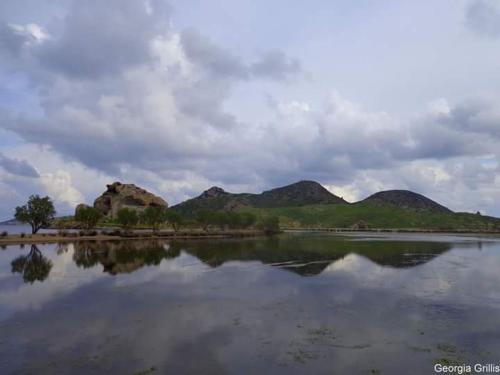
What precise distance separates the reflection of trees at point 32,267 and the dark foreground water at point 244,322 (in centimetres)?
59

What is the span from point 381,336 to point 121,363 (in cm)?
1802

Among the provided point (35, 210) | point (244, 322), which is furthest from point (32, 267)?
point (35, 210)

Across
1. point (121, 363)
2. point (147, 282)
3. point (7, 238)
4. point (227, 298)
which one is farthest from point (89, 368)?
point (7, 238)

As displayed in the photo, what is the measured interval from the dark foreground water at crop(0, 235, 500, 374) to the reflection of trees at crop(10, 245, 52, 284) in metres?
0.59

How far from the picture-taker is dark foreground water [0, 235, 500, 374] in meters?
24.5

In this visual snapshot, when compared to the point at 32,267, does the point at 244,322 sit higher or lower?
lower

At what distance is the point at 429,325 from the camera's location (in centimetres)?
3312

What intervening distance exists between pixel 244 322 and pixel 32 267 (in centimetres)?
5058

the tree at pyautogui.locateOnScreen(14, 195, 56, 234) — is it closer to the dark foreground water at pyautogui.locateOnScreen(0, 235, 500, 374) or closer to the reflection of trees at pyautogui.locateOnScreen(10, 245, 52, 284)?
the reflection of trees at pyautogui.locateOnScreen(10, 245, 52, 284)

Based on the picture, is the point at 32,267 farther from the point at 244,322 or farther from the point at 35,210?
the point at 35,210

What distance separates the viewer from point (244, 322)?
1337 inches

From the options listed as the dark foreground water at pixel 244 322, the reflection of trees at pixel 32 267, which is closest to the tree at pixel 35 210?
the reflection of trees at pixel 32 267

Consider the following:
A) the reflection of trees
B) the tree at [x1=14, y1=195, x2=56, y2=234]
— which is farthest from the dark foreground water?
the tree at [x1=14, y1=195, x2=56, y2=234]

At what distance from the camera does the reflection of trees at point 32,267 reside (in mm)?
58950
